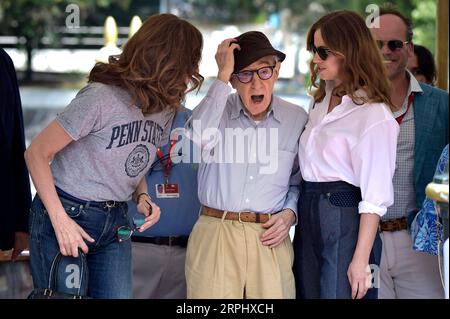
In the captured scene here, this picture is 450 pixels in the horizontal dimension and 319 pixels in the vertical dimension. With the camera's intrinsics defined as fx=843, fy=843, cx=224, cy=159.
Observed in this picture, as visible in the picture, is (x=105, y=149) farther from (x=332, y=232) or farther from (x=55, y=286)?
(x=332, y=232)

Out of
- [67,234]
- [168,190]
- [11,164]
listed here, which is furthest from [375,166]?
[11,164]

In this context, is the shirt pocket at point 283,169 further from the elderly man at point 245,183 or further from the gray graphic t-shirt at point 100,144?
the gray graphic t-shirt at point 100,144

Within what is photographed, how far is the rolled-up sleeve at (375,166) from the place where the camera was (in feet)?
9.48

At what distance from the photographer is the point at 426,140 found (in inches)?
136

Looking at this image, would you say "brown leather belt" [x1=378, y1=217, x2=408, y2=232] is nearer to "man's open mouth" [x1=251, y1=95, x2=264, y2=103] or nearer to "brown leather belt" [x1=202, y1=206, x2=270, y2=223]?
"brown leather belt" [x1=202, y1=206, x2=270, y2=223]

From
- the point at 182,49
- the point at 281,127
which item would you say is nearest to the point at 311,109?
the point at 281,127

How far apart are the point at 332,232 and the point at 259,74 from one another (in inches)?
25.0

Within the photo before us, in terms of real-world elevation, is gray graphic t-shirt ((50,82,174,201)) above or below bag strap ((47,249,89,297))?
above

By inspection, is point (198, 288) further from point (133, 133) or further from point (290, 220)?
point (133, 133)

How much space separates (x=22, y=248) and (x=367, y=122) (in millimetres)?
1451

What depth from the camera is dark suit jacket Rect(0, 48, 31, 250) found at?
3.27 m

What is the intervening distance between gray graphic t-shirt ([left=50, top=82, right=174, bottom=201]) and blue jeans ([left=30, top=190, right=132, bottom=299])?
62 mm

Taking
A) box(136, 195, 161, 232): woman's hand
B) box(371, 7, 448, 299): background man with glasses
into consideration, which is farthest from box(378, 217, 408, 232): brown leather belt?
box(136, 195, 161, 232): woman's hand

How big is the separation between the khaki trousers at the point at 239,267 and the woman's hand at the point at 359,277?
0.26 metres
